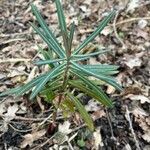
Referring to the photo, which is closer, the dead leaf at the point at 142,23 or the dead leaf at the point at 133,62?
the dead leaf at the point at 133,62

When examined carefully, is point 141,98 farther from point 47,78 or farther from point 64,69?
point 47,78

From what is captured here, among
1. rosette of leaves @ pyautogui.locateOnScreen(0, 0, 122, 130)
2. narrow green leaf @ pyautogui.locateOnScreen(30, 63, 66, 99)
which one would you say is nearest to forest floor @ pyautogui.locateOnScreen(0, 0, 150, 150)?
rosette of leaves @ pyautogui.locateOnScreen(0, 0, 122, 130)

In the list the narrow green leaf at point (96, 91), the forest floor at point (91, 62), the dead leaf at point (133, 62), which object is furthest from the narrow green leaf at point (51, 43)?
the dead leaf at point (133, 62)

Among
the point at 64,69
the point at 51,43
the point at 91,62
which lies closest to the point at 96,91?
the point at 64,69

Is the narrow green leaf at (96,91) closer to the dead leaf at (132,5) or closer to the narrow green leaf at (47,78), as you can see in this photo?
the narrow green leaf at (47,78)

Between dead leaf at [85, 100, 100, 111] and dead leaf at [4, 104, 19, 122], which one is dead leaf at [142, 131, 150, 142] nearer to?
dead leaf at [85, 100, 100, 111]

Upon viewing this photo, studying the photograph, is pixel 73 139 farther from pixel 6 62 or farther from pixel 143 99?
pixel 6 62

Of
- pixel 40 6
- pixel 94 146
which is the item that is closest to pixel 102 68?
pixel 94 146
